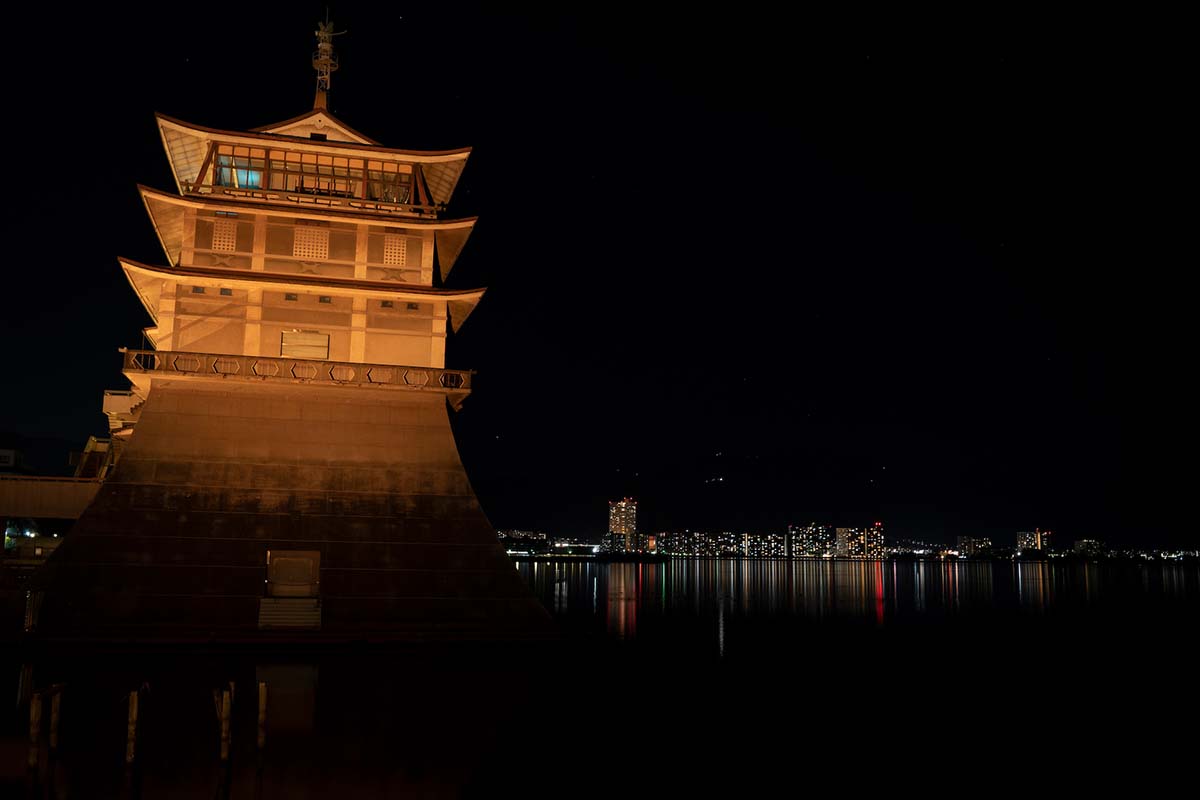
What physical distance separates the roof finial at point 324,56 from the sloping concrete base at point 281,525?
1041 centimetres

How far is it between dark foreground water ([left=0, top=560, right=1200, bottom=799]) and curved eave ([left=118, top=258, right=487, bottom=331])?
9.66m

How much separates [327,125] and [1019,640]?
96.7ft

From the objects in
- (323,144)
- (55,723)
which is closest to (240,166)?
(323,144)

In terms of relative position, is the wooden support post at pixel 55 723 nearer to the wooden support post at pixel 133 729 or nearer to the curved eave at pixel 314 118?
the wooden support post at pixel 133 729

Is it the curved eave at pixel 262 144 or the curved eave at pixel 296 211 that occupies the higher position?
the curved eave at pixel 262 144

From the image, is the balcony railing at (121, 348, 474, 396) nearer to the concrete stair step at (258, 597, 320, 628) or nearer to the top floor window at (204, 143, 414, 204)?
the top floor window at (204, 143, 414, 204)

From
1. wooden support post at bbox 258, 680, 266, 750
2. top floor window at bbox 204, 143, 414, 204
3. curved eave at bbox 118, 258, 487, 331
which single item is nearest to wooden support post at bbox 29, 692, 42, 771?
wooden support post at bbox 258, 680, 266, 750

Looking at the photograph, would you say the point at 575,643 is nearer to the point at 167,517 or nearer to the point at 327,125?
the point at 167,517

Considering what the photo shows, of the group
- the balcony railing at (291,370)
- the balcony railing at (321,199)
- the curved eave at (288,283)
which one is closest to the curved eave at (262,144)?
the balcony railing at (321,199)

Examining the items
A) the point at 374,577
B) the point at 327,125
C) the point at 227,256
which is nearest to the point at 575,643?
the point at 374,577

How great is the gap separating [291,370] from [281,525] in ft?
13.9

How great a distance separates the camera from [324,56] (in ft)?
95.3

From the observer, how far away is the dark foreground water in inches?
476

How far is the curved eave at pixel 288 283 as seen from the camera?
2458 centimetres
